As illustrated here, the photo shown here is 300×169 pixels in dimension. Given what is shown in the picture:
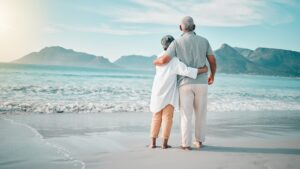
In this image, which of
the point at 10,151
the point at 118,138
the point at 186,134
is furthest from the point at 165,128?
the point at 10,151

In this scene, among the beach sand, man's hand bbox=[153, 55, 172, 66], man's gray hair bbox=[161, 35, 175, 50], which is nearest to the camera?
the beach sand

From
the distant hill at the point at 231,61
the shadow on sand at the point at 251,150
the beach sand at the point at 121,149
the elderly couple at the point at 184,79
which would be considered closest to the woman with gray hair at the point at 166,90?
the elderly couple at the point at 184,79

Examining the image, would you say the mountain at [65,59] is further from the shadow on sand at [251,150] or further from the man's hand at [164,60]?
the man's hand at [164,60]

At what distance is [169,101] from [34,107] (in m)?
6.47

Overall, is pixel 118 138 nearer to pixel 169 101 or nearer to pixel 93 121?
pixel 169 101

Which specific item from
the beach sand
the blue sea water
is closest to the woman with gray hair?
the beach sand

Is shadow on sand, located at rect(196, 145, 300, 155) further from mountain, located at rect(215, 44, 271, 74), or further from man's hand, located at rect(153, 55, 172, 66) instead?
mountain, located at rect(215, 44, 271, 74)

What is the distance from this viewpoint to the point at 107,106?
11281 millimetres

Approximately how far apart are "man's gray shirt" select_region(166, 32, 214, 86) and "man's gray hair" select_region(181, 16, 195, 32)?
0.23 feet

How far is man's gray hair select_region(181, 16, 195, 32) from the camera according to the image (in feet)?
16.0

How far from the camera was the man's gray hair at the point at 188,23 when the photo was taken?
16.0ft

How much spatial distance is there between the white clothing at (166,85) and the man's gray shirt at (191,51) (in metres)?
0.11

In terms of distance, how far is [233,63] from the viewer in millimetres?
144625

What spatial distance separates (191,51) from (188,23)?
15.9 inches
